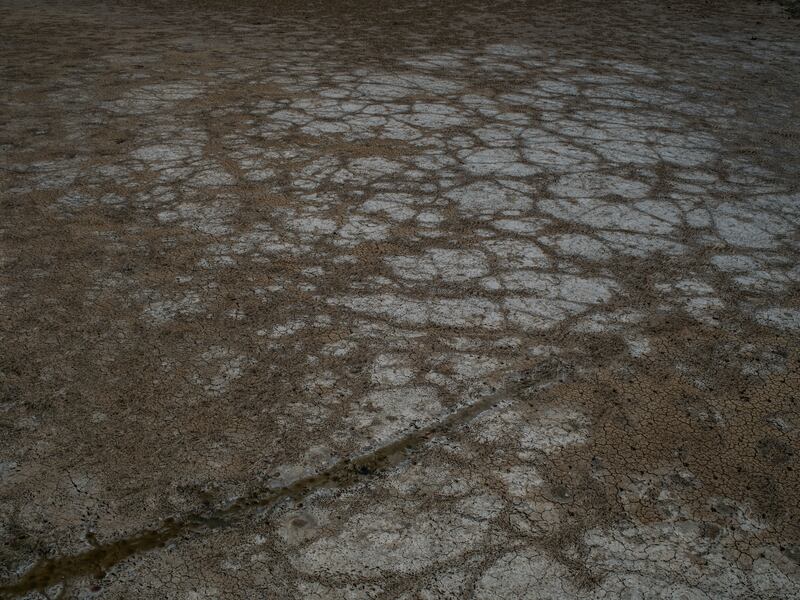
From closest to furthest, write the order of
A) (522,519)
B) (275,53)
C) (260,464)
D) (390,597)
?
(390,597) → (522,519) → (260,464) → (275,53)

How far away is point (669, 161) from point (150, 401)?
258cm

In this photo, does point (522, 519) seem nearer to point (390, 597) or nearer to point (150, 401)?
point (390, 597)

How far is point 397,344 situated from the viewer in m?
2.11

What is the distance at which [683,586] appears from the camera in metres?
1.39

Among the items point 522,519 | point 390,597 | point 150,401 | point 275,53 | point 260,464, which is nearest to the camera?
Result: point 390,597

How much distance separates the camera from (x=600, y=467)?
1665 millimetres

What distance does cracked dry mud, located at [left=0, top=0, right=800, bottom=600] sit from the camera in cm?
146

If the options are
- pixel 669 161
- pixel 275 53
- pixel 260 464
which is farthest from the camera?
pixel 275 53

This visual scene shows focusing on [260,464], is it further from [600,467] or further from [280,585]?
[600,467]

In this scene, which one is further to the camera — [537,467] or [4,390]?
[4,390]

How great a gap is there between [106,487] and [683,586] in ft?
3.74

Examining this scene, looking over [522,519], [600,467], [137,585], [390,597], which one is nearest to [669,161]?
[600,467]

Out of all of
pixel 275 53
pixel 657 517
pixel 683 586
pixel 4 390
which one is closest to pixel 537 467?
pixel 657 517

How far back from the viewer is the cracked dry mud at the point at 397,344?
1.46 m
